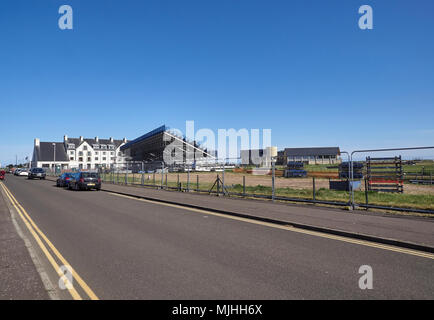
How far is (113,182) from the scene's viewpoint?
1276 inches

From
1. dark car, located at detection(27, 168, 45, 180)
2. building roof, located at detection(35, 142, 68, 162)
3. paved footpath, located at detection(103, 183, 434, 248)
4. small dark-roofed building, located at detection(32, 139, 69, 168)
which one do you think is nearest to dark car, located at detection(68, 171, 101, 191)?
paved footpath, located at detection(103, 183, 434, 248)

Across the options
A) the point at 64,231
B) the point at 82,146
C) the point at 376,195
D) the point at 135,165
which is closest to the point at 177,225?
the point at 64,231

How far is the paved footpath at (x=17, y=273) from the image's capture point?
4.29m

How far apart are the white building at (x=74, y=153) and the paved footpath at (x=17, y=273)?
8221 cm

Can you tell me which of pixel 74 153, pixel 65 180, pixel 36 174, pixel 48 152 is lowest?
pixel 65 180

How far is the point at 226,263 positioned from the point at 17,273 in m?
3.65

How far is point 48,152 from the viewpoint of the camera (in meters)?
94.2

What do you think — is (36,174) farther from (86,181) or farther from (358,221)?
(358,221)

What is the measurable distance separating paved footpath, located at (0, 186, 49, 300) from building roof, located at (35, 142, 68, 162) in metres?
96.2

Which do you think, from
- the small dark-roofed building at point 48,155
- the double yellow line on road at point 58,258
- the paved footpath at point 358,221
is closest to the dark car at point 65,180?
the double yellow line on road at point 58,258

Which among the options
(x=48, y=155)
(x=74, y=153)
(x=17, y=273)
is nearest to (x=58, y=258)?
(x=17, y=273)

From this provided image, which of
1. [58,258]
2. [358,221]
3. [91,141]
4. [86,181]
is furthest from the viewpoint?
[91,141]

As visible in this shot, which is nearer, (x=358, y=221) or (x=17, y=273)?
(x=17, y=273)
